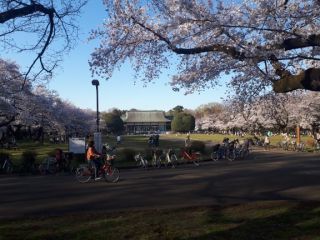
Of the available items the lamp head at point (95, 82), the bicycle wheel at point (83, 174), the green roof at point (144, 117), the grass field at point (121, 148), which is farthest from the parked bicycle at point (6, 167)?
the green roof at point (144, 117)

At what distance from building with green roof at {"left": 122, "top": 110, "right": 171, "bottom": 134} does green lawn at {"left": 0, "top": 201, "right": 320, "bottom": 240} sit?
113456 mm

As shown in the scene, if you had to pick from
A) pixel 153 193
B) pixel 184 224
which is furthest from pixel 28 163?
pixel 184 224

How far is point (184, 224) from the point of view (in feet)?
24.3

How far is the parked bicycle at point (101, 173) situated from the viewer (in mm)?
15373

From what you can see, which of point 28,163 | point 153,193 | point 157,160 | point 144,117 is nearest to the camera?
point 153,193

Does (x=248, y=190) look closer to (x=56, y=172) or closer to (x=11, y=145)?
(x=56, y=172)

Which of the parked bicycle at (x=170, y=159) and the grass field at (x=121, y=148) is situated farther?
the grass field at (x=121, y=148)

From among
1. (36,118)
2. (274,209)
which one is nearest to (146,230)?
(274,209)

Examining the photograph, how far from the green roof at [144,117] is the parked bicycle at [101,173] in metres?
107

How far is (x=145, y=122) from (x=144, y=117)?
164 cm

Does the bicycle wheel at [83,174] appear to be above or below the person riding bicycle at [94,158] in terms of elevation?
below

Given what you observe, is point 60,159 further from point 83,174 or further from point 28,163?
point 83,174

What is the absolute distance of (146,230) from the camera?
23.1 ft

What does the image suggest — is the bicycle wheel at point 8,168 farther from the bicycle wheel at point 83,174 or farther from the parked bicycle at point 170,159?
the parked bicycle at point 170,159
